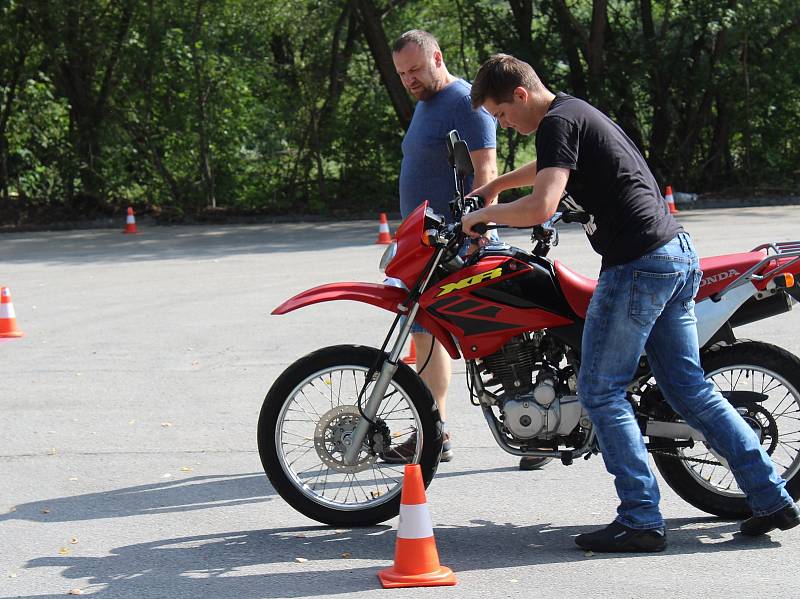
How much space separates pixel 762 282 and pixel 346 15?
18103 mm

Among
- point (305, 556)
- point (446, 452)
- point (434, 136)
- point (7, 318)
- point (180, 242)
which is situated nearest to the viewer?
point (305, 556)

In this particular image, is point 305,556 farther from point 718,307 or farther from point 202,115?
point 202,115

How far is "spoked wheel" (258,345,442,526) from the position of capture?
5.00 meters

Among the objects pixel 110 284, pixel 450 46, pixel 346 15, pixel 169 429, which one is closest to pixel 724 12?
pixel 450 46

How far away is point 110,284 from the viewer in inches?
516

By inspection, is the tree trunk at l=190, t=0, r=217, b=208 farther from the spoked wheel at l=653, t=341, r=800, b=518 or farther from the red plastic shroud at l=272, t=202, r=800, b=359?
the spoked wheel at l=653, t=341, r=800, b=518

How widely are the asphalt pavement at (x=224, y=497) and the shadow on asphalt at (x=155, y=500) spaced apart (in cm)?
1

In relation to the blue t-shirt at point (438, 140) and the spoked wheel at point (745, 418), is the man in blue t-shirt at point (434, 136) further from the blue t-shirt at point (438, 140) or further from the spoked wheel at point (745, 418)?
the spoked wheel at point (745, 418)

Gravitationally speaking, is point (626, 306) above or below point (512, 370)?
above

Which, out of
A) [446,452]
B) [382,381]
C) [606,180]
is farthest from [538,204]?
[446,452]

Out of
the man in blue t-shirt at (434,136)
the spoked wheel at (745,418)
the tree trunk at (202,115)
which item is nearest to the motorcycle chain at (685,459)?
the spoked wheel at (745,418)

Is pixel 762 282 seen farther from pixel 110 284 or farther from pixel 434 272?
pixel 110 284

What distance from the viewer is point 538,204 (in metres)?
4.37

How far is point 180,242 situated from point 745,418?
1365 cm
